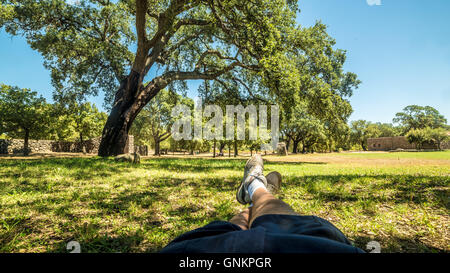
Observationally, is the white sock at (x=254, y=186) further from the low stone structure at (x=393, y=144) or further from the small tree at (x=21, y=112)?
the low stone structure at (x=393, y=144)

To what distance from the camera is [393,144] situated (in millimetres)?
46500

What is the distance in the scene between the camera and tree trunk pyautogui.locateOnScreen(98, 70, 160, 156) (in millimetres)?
10266

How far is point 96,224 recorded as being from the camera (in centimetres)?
229

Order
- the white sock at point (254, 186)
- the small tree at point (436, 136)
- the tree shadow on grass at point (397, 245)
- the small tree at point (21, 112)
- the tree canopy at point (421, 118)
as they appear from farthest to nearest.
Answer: the tree canopy at point (421, 118)
the small tree at point (436, 136)
the small tree at point (21, 112)
the white sock at point (254, 186)
the tree shadow on grass at point (397, 245)

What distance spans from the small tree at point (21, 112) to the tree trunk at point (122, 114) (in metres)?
13.5

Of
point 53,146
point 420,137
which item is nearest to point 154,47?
point 53,146

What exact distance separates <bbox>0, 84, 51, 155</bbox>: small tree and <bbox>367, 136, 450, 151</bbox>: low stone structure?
6182cm

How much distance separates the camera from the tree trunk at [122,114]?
1027 cm

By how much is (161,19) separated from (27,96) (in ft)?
70.3

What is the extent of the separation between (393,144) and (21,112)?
6738 cm

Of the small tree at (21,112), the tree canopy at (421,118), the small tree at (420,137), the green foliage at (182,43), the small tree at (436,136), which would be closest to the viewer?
the green foliage at (182,43)

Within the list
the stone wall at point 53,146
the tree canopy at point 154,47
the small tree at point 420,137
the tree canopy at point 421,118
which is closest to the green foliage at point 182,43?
the tree canopy at point 154,47

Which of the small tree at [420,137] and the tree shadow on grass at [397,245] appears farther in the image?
the small tree at [420,137]

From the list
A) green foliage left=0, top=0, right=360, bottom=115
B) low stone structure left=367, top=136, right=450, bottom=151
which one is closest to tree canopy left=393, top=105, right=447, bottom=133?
low stone structure left=367, top=136, right=450, bottom=151
